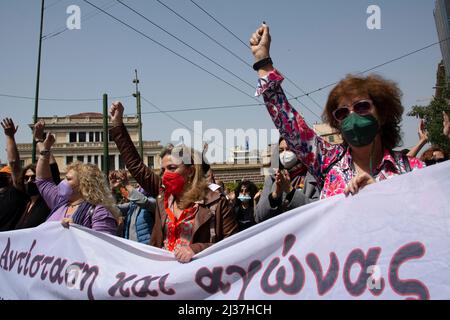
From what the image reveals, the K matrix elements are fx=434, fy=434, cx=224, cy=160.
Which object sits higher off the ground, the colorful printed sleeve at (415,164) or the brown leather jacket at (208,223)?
the colorful printed sleeve at (415,164)

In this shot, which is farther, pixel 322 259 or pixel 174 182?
pixel 174 182

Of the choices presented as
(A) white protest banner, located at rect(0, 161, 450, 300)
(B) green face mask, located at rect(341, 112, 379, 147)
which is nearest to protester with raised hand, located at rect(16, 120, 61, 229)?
(A) white protest banner, located at rect(0, 161, 450, 300)

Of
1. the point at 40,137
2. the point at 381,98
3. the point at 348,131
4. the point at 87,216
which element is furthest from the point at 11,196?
the point at 381,98

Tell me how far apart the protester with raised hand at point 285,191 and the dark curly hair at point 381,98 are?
78 cm

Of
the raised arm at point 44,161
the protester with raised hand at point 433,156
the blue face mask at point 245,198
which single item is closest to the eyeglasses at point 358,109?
the protester with raised hand at point 433,156

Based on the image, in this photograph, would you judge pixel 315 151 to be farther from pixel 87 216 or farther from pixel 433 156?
pixel 433 156

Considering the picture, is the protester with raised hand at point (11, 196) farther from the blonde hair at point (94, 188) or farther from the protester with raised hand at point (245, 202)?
the protester with raised hand at point (245, 202)

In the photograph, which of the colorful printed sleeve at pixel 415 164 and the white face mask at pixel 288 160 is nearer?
the colorful printed sleeve at pixel 415 164

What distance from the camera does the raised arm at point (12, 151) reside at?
179 inches

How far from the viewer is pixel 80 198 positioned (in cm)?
373

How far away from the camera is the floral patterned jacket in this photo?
2.19 meters

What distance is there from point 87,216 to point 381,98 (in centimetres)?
241

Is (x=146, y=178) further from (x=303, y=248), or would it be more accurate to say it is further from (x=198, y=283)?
(x=303, y=248)
